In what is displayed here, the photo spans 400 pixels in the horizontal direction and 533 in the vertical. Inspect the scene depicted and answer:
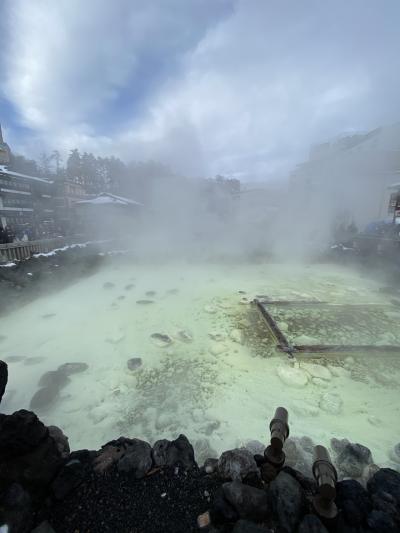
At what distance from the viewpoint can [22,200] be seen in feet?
63.2

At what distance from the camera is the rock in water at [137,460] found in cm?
167

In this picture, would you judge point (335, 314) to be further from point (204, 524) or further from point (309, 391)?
point (204, 524)

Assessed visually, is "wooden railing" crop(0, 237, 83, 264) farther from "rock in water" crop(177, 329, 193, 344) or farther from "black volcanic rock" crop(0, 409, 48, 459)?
"black volcanic rock" crop(0, 409, 48, 459)

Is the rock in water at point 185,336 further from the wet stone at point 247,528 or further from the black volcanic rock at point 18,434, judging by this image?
the wet stone at point 247,528

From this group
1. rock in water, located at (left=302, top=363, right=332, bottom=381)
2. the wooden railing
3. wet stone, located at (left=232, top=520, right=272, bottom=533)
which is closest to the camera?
wet stone, located at (left=232, top=520, right=272, bottom=533)

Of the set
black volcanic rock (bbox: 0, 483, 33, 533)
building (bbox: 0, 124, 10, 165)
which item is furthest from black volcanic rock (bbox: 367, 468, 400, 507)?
building (bbox: 0, 124, 10, 165)

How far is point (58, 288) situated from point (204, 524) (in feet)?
24.3

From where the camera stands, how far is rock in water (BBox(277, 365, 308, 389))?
3086mm

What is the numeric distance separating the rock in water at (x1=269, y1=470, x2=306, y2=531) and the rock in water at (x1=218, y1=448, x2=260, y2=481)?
20 centimetres

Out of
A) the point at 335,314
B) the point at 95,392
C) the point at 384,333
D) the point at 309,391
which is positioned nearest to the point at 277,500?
the point at 309,391

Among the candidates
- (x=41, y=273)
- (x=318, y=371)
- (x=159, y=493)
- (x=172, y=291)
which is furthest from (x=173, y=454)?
(x=41, y=273)

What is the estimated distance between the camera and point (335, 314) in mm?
5105

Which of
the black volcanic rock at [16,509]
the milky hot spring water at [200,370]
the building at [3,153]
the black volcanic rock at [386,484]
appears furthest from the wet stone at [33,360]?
the building at [3,153]

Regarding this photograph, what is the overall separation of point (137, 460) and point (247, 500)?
781 mm
